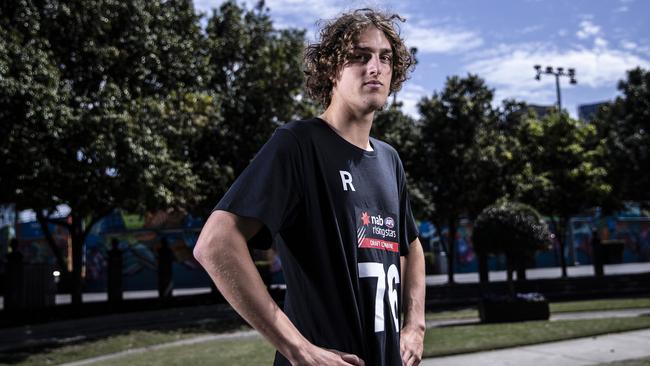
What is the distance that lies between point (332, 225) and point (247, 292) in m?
0.33

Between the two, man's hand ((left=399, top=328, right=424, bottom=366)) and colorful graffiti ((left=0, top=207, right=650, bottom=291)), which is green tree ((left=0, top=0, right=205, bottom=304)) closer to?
man's hand ((left=399, top=328, right=424, bottom=366))

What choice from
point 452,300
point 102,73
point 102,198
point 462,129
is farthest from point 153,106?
point 462,129

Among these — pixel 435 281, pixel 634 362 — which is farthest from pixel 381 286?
pixel 435 281

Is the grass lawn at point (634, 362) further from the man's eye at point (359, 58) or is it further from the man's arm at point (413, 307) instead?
the man's eye at point (359, 58)

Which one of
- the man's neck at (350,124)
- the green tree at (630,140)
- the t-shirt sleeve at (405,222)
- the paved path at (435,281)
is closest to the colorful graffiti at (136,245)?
the paved path at (435,281)

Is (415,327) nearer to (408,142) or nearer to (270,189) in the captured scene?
(270,189)

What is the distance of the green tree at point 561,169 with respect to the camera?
29094mm

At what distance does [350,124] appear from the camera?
1913mm

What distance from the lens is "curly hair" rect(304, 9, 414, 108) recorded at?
6.34 feet

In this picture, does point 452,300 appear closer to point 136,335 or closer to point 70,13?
point 136,335

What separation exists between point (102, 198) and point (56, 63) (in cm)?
383

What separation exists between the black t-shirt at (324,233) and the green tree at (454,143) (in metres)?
23.8

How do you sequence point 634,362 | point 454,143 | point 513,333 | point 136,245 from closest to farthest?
1. point 634,362
2. point 513,333
3. point 454,143
4. point 136,245

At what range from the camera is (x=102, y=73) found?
17.2 metres
